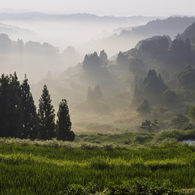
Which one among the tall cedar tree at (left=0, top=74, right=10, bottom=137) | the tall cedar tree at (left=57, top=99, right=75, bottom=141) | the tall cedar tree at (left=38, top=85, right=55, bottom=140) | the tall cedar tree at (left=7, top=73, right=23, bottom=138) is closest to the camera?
the tall cedar tree at (left=0, top=74, right=10, bottom=137)

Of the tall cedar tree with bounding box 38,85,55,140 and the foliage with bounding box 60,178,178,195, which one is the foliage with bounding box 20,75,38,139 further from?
the foliage with bounding box 60,178,178,195

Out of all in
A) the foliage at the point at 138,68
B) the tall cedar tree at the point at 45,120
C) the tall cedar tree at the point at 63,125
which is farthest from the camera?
the foliage at the point at 138,68

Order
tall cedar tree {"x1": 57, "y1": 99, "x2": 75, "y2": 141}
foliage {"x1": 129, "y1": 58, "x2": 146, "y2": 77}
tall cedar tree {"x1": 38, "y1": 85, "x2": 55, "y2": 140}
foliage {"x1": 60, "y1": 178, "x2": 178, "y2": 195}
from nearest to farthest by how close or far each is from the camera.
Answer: foliage {"x1": 60, "y1": 178, "x2": 178, "y2": 195} → tall cedar tree {"x1": 57, "y1": 99, "x2": 75, "y2": 141} → tall cedar tree {"x1": 38, "y1": 85, "x2": 55, "y2": 140} → foliage {"x1": 129, "y1": 58, "x2": 146, "y2": 77}

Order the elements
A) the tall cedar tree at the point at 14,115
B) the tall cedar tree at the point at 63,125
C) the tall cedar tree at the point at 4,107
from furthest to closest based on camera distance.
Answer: the tall cedar tree at the point at 63,125 < the tall cedar tree at the point at 14,115 < the tall cedar tree at the point at 4,107

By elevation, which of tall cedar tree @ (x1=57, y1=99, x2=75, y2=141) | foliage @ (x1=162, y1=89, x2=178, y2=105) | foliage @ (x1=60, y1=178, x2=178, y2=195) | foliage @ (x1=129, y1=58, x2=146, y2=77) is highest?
foliage @ (x1=129, y1=58, x2=146, y2=77)

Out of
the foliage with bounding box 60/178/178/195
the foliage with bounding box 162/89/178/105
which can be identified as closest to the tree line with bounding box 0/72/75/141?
the foliage with bounding box 60/178/178/195

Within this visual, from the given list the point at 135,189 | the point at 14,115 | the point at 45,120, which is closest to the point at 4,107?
the point at 14,115

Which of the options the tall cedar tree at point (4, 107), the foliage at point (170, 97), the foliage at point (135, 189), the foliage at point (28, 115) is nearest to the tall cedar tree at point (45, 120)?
the foliage at point (28, 115)

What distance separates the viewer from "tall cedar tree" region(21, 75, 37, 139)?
42281 mm

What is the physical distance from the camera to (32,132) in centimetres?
4253

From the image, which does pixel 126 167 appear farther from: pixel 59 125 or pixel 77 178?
pixel 59 125

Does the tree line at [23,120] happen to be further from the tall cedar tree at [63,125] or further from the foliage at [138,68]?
the foliage at [138,68]

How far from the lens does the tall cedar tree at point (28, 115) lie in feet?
139

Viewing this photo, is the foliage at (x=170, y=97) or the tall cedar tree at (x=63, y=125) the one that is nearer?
the tall cedar tree at (x=63, y=125)
